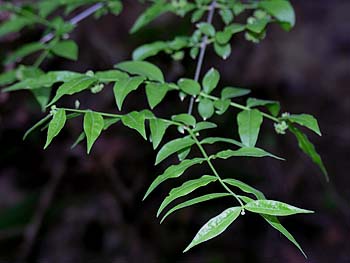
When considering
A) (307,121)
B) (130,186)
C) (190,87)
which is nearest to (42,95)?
(190,87)

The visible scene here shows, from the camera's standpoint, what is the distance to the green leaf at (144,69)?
4.04 ft

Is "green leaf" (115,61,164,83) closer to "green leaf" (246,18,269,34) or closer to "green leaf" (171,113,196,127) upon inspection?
"green leaf" (171,113,196,127)

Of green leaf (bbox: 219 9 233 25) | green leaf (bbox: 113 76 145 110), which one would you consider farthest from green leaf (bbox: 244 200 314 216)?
green leaf (bbox: 219 9 233 25)

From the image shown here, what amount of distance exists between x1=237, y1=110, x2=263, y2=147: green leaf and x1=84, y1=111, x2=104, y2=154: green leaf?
0.30 metres

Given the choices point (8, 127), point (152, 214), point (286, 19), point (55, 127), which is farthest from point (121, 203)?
point (55, 127)

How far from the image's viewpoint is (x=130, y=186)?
3.01 metres

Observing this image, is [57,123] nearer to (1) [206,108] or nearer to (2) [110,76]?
(2) [110,76]

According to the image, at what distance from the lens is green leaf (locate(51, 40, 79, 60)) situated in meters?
1.50

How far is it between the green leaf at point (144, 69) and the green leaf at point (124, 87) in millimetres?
69

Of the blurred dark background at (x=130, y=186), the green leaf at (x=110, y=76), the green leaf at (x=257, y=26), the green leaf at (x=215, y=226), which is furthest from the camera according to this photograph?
the blurred dark background at (x=130, y=186)

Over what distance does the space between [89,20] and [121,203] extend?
4.19 feet

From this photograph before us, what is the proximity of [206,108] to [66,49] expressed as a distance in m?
0.53

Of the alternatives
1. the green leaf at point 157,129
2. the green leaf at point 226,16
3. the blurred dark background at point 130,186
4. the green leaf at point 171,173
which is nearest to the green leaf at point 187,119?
the green leaf at point 157,129

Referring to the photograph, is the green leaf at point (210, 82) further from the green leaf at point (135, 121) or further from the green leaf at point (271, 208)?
the green leaf at point (271, 208)
